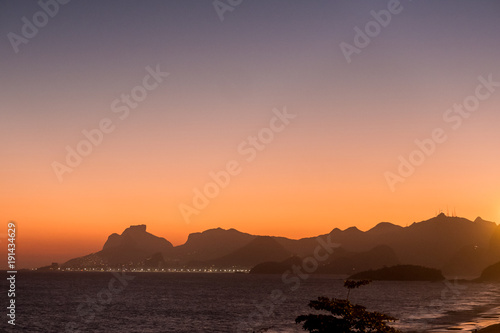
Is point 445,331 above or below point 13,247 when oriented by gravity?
below

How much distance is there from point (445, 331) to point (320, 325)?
161ft

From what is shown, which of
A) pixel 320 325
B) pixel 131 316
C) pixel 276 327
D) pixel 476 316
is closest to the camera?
pixel 320 325

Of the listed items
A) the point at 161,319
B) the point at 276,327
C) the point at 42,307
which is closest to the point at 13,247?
the point at 276,327

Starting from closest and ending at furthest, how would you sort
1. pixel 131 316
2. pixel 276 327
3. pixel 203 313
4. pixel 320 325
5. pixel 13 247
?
pixel 320 325, pixel 13 247, pixel 276 327, pixel 131 316, pixel 203 313

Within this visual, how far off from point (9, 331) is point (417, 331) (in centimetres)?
6194

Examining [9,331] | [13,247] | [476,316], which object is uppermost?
[13,247]

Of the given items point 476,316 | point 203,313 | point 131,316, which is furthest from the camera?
point 203,313

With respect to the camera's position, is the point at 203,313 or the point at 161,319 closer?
the point at 161,319

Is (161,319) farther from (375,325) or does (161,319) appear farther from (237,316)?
(375,325)

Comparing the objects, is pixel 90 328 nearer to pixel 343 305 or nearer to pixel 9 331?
pixel 9 331

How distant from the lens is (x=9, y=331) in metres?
77.4

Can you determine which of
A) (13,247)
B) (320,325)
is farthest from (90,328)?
(320,325)

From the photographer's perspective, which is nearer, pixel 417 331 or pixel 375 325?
pixel 375 325

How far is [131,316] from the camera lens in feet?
322
